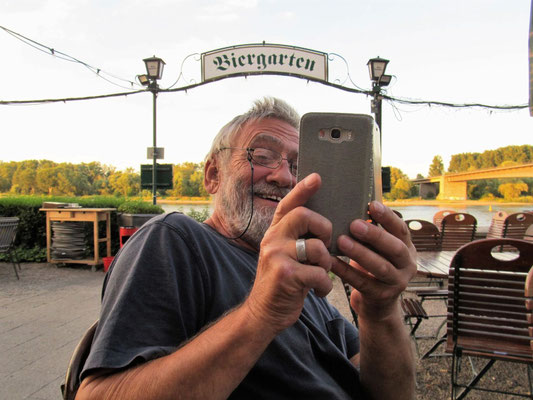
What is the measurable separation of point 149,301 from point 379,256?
0.57 m

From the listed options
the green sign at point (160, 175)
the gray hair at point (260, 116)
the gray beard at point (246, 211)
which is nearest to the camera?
the gray beard at point (246, 211)

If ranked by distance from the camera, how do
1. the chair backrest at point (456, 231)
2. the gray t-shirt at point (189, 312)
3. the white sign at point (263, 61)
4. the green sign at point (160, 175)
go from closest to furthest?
the gray t-shirt at point (189, 312)
the chair backrest at point (456, 231)
the white sign at point (263, 61)
the green sign at point (160, 175)

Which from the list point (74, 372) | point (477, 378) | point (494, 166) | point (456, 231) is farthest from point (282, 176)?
point (494, 166)

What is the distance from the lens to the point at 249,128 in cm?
149

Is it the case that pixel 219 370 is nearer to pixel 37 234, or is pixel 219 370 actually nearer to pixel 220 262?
pixel 220 262

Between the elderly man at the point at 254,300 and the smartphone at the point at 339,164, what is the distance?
1.5 inches

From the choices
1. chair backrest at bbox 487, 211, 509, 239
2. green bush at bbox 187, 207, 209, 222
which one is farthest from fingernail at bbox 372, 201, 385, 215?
green bush at bbox 187, 207, 209, 222

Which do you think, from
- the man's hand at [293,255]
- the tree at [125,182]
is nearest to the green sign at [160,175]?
the tree at [125,182]

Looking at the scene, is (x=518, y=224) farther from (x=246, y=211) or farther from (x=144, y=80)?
(x=144, y=80)

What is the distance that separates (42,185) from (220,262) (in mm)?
11597

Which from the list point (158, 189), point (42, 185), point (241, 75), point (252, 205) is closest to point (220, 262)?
point (252, 205)

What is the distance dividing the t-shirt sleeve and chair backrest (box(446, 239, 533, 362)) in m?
1.97

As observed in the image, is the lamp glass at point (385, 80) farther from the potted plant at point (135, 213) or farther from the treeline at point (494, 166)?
the treeline at point (494, 166)

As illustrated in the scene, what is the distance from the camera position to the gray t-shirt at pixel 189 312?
889 mm
